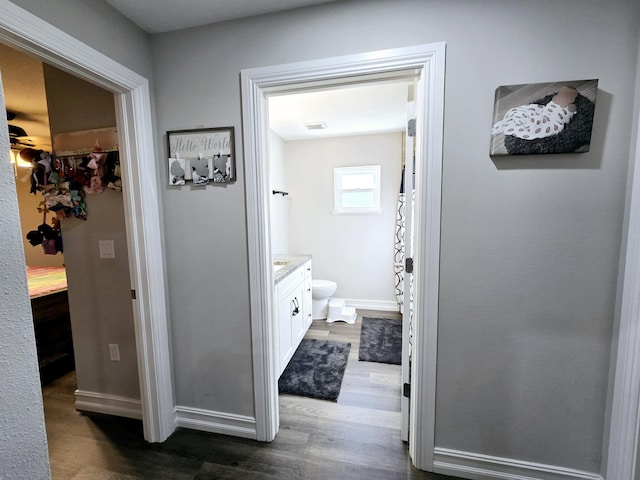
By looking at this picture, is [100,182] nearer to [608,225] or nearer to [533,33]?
[533,33]

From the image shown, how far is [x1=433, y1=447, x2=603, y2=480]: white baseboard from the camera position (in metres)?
1.34

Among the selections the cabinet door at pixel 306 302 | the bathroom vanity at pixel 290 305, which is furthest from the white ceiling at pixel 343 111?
the cabinet door at pixel 306 302

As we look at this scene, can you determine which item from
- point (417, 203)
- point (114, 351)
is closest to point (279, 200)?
point (114, 351)

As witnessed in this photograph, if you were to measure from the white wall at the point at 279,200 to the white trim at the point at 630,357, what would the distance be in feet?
9.70

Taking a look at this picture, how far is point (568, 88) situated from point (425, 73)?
585 millimetres

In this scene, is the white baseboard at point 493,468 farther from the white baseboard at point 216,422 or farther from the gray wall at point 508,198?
the white baseboard at point 216,422

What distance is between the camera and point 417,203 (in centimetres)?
140

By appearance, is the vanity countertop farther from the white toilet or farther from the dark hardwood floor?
the dark hardwood floor

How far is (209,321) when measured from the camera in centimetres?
168

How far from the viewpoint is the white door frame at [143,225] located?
4.41ft

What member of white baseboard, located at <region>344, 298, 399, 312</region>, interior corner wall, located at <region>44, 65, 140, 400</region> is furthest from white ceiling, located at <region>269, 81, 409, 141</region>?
white baseboard, located at <region>344, 298, 399, 312</region>

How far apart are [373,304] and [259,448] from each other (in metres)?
2.51

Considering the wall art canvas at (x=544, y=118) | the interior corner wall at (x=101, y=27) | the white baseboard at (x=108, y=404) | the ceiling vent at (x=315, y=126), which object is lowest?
the white baseboard at (x=108, y=404)

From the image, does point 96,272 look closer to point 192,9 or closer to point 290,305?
point 290,305
